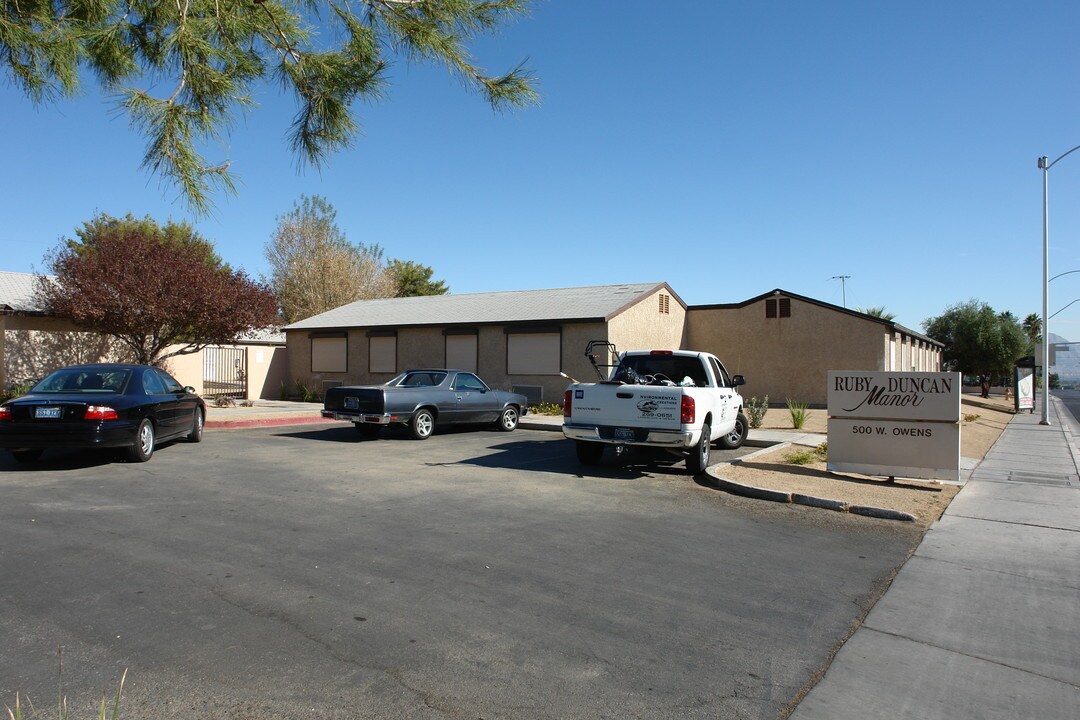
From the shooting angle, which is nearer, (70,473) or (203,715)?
(203,715)

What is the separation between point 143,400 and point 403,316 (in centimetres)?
1770

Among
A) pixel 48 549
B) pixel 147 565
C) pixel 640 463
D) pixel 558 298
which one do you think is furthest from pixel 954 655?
pixel 558 298

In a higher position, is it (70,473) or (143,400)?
(143,400)

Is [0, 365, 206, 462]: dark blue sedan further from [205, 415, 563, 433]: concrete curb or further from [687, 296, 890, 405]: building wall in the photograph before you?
[687, 296, 890, 405]: building wall

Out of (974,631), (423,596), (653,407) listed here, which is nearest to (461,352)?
(653,407)

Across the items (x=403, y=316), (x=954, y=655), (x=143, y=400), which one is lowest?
(x=954, y=655)

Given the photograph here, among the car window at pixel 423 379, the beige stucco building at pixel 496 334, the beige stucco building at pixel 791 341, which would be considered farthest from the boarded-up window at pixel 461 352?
the car window at pixel 423 379

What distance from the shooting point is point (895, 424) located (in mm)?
10219

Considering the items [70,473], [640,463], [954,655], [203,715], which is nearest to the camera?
[203,715]

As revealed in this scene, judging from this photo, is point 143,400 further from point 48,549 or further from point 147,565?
point 147,565

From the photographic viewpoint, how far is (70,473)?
32.6 feet

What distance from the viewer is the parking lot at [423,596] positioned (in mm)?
3648

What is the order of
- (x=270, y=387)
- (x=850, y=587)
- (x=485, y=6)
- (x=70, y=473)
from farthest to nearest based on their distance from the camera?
(x=270, y=387), (x=70, y=473), (x=485, y=6), (x=850, y=587)

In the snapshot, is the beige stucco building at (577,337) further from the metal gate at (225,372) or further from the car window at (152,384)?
the car window at (152,384)
